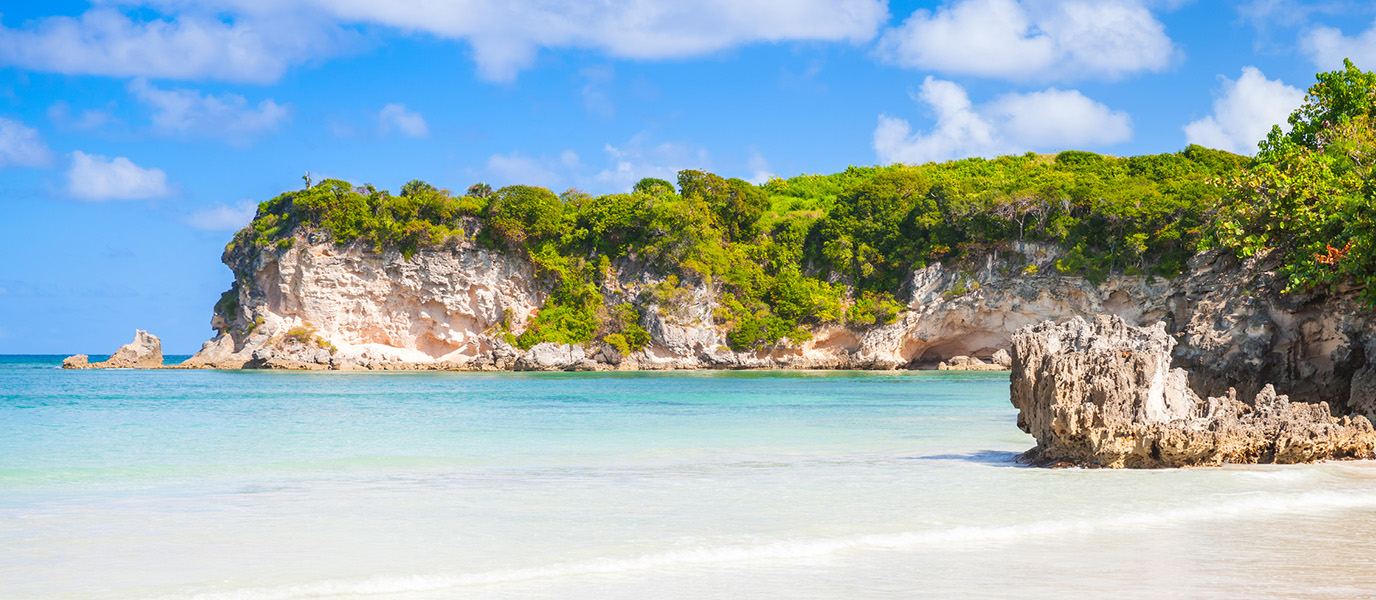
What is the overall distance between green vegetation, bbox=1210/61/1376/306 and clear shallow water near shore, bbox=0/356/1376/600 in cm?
316

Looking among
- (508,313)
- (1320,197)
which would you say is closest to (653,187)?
(508,313)

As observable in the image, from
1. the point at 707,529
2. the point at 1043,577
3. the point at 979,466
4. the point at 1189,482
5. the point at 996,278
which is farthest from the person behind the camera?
the point at 996,278

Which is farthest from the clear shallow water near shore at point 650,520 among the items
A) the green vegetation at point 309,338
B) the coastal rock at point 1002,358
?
the green vegetation at point 309,338

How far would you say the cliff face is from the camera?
41.9m

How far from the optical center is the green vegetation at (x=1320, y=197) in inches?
412

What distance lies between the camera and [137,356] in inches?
2076

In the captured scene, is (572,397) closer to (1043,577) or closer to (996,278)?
(1043,577)

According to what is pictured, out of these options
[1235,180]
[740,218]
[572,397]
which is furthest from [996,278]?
[1235,180]

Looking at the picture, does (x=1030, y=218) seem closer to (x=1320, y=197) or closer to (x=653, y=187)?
(x=653, y=187)

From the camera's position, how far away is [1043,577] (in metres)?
4.85

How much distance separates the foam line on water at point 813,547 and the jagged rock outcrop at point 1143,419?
56.5 inches

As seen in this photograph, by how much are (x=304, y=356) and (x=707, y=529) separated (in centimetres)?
4246

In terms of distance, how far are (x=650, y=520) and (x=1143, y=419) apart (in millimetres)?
4943

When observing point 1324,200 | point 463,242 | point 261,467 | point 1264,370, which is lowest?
point 261,467
